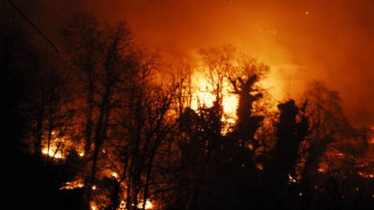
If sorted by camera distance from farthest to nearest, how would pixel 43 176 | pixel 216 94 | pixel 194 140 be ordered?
pixel 216 94
pixel 194 140
pixel 43 176

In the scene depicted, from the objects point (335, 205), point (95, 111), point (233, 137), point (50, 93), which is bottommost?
point (335, 205)

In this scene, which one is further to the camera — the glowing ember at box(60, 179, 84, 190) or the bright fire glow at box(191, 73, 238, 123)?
the bright fire glow at box(191, 73, 238, 123)

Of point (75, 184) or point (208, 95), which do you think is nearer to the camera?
point (75, 184)

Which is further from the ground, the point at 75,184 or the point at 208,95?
the point at 208,95

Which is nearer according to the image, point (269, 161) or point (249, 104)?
point (269, 161)

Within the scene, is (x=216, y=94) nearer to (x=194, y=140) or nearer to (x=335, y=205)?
(x=194, y=140)

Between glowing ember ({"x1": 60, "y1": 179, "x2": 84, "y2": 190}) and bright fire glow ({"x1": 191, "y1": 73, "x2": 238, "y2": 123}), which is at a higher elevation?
bright fire glow ({"x1": 191, "y1": 73, "x2": 238, "y2": 123})

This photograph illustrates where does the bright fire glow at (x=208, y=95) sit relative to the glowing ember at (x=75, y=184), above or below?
above

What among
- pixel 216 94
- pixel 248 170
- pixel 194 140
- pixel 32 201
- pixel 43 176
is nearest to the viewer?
pixel 32 201

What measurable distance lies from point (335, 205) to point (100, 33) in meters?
17.7

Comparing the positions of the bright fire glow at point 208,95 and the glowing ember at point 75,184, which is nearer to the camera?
the glowing ember at point 75,184

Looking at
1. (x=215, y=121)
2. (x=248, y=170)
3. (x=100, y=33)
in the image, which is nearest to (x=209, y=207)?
(x=248, y=170)

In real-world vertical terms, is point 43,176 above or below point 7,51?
below

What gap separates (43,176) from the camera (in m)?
11.1
